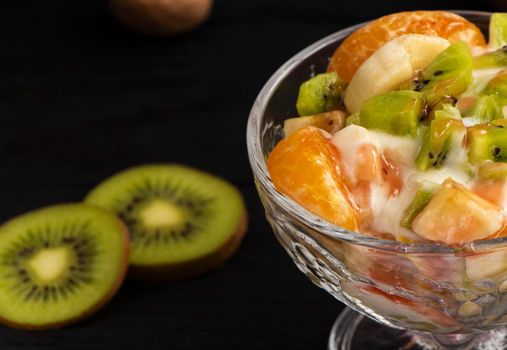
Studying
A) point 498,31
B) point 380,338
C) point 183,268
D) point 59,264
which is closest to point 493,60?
point 498,31

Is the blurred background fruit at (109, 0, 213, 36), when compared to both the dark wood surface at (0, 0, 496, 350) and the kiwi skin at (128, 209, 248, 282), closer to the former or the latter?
the dark wood surface at (0, 0, 496, 350)

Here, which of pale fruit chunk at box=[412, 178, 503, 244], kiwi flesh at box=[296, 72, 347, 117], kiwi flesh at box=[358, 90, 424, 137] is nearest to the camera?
pale fruit chunk at box=[412, 178, 503, 244]

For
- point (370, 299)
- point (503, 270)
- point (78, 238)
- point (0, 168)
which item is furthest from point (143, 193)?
point (503, 270)

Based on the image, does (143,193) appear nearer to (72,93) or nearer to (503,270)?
(72,93)

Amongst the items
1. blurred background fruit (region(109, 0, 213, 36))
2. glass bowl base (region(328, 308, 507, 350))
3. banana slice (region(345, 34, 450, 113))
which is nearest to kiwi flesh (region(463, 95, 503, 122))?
banana slice (region(345, 34, 450, 113))

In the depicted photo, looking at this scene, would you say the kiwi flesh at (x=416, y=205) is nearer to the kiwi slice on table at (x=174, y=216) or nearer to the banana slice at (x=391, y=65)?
the banana slice at (x=391, y=65)

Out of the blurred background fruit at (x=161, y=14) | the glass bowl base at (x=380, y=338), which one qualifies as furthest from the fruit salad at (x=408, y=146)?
the blurred background fruit at (x=161, y=14)

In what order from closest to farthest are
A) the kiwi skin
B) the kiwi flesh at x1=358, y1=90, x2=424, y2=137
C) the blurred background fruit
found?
the kiwi flesh at x1=358, y1=90, x2=424, y2=137 → the kiwi skin → the blurred background fruit
